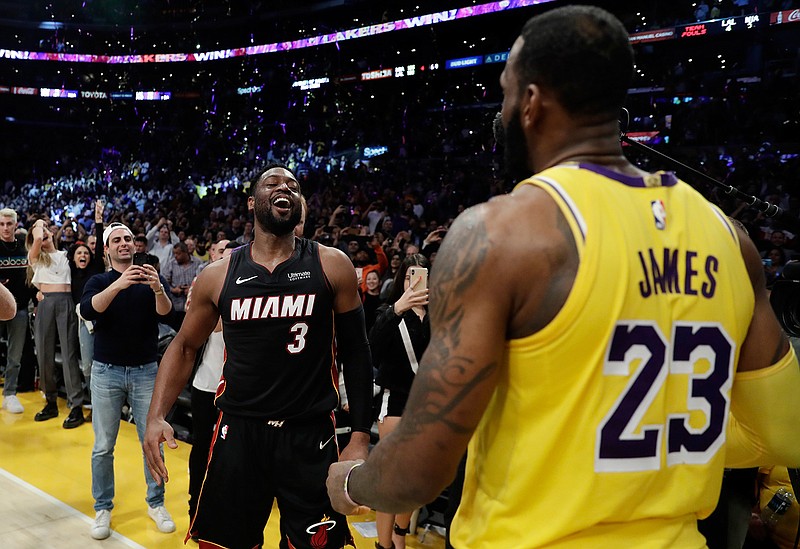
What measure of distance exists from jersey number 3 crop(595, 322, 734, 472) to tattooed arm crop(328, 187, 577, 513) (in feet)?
0.49

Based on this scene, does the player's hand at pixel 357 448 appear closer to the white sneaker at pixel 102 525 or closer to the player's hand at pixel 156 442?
the player's hand at pixel 156 442

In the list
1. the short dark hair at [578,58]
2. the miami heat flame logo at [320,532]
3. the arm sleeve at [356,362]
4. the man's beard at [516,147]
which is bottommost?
the miami heat flame logo at [320,532]

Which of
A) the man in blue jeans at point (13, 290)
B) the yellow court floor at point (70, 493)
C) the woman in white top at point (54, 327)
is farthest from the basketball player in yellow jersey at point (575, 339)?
the woman in white top at point (54, 327)

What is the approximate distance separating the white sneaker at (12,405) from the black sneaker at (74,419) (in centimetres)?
62

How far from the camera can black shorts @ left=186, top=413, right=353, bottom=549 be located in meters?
2.66

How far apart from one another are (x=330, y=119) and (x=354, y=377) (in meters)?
18.1

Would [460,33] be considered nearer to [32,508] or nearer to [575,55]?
[32,508]

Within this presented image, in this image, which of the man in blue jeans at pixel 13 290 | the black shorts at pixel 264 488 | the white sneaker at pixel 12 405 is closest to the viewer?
the black shorts at pixel 264 488

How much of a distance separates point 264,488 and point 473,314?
6.27 ft

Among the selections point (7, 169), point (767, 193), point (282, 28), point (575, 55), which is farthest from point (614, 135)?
point (7, 169)

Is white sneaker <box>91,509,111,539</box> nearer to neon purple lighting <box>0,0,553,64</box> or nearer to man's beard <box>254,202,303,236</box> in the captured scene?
man's beard <box>254,202,303,236</box>

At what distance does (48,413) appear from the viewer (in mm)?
6473

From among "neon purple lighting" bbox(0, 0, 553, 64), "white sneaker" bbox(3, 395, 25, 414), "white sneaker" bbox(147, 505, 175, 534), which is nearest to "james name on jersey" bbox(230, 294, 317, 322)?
"white sneaker" bbox(147, 505, 175, 534)

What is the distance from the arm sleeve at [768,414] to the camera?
1.30 metres
